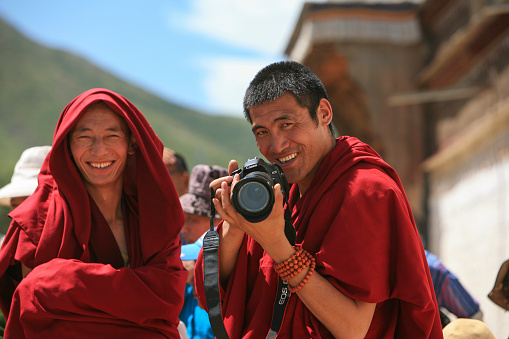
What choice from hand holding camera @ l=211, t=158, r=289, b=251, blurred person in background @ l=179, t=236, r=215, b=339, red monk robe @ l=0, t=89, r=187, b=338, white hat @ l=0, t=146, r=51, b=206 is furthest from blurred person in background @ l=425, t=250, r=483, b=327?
white hat @ l=0, t=146, r=51, b=206

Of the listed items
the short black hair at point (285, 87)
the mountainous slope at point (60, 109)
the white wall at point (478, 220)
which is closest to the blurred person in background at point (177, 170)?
the short black hair at point (285, 87)

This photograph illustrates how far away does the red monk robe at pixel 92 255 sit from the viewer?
8.61ft

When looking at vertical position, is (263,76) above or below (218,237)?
above

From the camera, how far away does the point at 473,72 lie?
11047 millimetres

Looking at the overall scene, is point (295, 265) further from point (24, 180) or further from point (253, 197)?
point (24, 180)

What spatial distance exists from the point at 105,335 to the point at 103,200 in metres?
0.64

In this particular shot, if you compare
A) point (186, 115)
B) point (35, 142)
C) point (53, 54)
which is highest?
point (53, 54)

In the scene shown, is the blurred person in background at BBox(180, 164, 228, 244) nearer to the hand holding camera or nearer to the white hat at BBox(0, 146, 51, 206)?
the white hat at BBox(0, 146, 51, 206)

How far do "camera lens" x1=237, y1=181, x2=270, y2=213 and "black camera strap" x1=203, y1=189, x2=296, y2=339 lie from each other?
19cm

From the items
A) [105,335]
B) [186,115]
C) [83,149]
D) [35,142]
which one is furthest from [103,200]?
[186,115]

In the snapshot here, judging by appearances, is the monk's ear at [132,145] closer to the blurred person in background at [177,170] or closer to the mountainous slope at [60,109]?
the blurred person in background at [177,170]

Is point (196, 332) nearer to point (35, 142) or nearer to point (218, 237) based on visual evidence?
point (218, 237)

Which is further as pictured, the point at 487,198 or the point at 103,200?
the point at 487,198

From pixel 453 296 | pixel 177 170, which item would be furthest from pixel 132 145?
pixel 453 296
